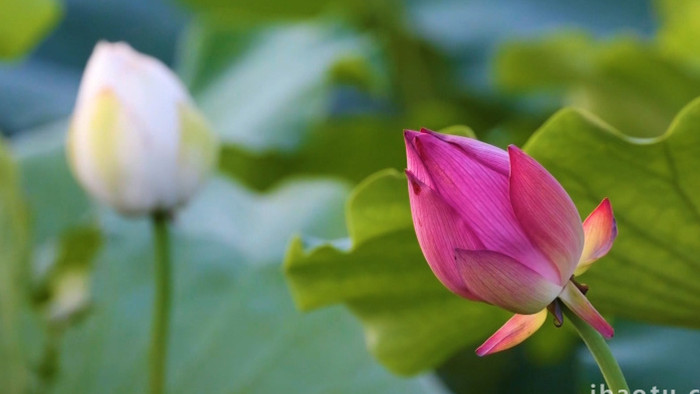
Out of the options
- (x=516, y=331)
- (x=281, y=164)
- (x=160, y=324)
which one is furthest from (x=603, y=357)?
(x=281, y=164)

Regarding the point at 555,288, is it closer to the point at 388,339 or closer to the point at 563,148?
the point at 563,148

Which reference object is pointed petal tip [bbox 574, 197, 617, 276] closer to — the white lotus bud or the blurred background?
the blurred background

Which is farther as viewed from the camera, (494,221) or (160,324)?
(160,324)

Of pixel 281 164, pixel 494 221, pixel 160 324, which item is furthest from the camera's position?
pixel 281 164

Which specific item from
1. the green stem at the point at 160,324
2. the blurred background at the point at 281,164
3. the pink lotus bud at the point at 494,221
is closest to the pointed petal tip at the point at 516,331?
the pink lotus bud at the point at 494,221

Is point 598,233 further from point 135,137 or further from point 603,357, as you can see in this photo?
point 135,137

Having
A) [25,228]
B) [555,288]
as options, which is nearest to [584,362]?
[555,288]
